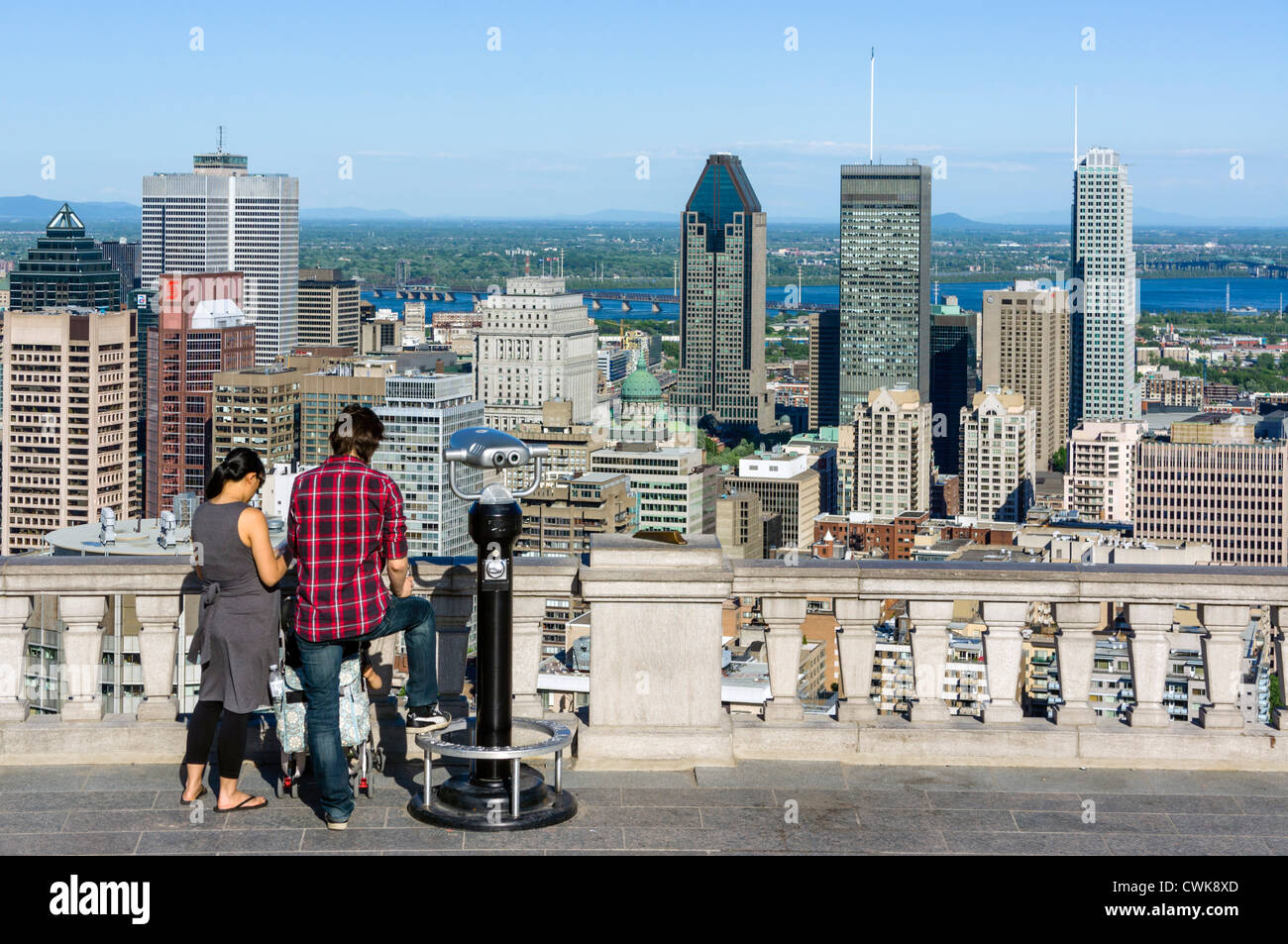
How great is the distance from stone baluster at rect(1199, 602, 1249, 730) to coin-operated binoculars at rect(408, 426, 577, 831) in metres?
3.24

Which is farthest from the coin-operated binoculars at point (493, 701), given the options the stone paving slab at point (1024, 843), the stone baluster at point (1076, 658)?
the stone baluster at point (1076, 658)

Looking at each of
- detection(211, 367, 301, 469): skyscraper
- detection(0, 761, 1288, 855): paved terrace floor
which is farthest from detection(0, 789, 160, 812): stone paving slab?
detection(211, 367, 301, 469): skyscraper

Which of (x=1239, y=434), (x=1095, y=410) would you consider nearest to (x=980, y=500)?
(x=1239, y=434)

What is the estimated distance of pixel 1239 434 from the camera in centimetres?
13338

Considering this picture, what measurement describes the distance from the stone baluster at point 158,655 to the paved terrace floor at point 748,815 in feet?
0.95

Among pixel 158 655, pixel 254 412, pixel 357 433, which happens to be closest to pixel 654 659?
pixel 357 433

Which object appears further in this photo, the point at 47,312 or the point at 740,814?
the point at 47,312

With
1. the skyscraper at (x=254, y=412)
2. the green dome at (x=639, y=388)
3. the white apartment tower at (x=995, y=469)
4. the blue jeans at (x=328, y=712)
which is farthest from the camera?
the green dome at (x=639, y=388)

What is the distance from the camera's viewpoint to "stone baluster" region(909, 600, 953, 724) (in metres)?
8.71

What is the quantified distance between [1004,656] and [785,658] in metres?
1.08

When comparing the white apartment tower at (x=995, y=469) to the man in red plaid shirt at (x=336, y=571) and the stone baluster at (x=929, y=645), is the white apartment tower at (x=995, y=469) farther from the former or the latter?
the man in red plaid shirt at (x=336, y=571)

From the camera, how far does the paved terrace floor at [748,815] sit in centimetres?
746
